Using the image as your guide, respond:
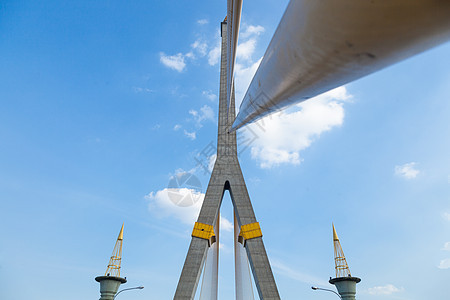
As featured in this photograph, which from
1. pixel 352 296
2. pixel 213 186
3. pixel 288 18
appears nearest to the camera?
pixel 288 18

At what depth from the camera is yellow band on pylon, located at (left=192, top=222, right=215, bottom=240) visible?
62.4 feet

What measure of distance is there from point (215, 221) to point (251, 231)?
7.83 ft

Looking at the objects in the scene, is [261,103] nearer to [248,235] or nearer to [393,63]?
[393,63]

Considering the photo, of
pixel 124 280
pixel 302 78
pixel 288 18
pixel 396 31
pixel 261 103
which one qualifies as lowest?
pixel 396 31

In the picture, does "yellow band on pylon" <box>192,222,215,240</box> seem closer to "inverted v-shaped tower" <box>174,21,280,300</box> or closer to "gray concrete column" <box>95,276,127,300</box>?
"inverted v-shaped tower" <box>174,21,280,300</box>

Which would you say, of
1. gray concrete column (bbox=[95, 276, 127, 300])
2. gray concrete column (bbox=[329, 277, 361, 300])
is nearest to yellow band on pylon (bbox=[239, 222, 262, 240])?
gray concrete column (bbox=[95, 276, 127, 300])

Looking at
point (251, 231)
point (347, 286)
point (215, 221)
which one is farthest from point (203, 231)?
point (347, 286)

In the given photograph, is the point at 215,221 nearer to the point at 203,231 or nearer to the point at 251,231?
the point at 203,231

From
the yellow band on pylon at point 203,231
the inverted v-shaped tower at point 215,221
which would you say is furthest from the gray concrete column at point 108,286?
the yellow band on pylon at point 203,231

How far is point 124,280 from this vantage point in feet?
94.1

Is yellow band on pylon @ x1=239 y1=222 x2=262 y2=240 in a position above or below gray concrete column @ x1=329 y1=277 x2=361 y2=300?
above

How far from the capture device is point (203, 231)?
19125 mm

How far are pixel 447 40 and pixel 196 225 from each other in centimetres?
1924

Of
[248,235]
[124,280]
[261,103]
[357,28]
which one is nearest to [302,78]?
[357,28]
